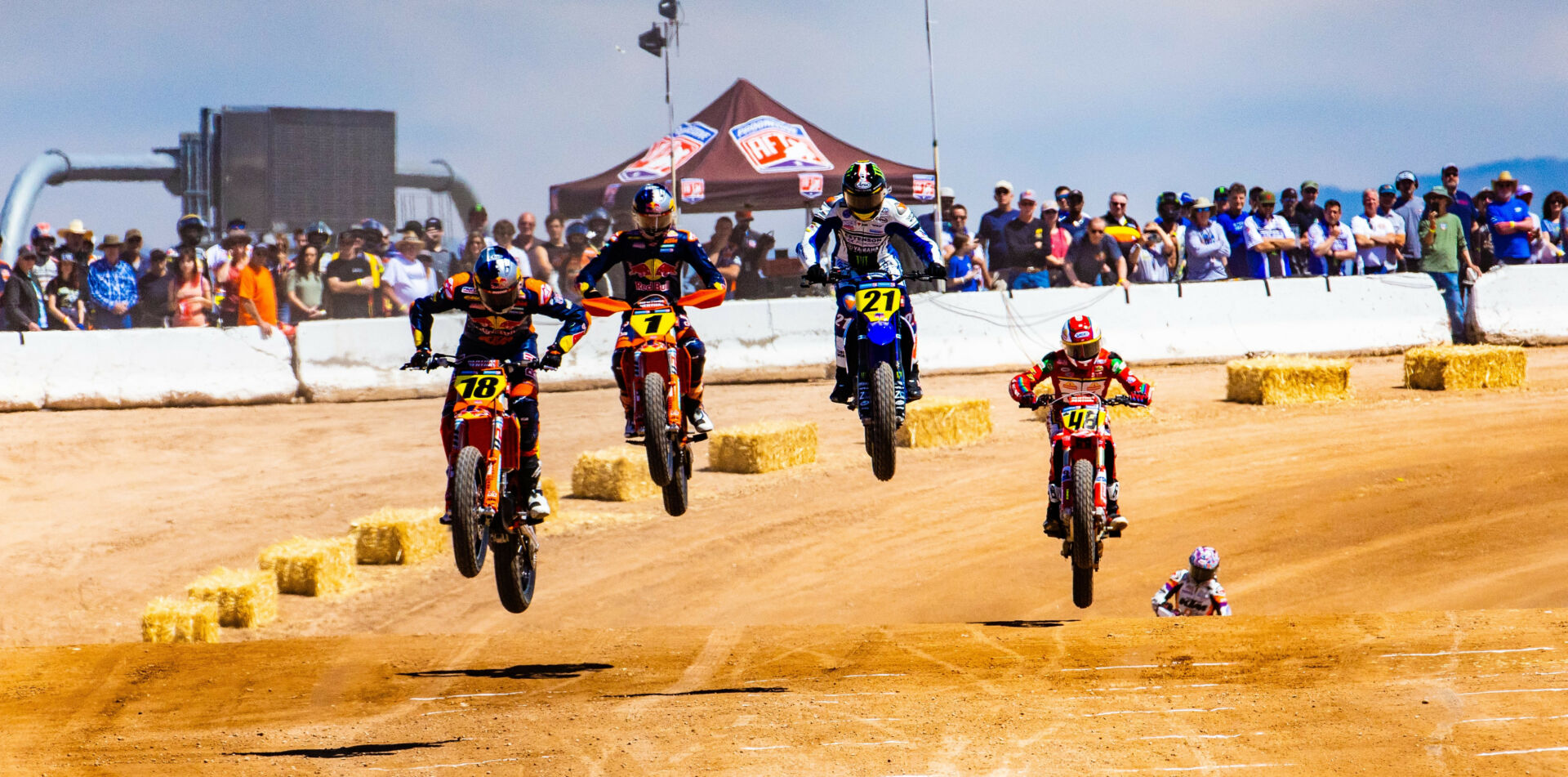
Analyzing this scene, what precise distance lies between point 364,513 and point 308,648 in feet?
20.1

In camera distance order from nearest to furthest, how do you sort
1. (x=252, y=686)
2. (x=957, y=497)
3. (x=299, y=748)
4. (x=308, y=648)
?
(x=299, y=748), (x=252, y=686), (x=308, y=648), (x=957, y=497)

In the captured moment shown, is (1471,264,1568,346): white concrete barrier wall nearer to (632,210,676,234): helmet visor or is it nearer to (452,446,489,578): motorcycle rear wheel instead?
(632,210,676,234): helmet visor

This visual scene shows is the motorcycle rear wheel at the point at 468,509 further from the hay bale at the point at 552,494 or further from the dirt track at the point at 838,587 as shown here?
the hay bale at the point at 552,494

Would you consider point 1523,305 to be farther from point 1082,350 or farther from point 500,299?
point 500,299

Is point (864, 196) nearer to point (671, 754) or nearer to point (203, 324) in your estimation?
point (671, 754)

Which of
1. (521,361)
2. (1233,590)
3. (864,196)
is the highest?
(864,196)

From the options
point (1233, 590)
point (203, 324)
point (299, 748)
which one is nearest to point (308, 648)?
point (299, 748)

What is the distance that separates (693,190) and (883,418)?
16.2 m

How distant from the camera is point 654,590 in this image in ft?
54.1

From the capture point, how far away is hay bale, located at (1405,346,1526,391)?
22.3 meters

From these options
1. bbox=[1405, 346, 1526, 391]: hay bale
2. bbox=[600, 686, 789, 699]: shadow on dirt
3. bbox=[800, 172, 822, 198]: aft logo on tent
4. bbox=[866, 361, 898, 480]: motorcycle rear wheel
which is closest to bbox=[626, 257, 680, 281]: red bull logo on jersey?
bbox=[866, 361, 898, 480]: motorcycle rear wheel

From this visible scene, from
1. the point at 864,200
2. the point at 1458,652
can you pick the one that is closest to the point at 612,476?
the point at 864,200

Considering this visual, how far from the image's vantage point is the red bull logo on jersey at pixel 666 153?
25.7m

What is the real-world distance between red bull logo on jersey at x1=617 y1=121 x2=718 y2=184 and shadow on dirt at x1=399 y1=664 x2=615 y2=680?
1428cm
